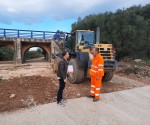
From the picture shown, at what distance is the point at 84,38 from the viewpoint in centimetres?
923

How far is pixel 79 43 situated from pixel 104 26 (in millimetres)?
19001

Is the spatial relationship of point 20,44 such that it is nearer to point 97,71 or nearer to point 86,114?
point 97,71

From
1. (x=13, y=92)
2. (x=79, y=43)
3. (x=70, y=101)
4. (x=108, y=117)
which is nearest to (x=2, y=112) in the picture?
(x=13, y=92)

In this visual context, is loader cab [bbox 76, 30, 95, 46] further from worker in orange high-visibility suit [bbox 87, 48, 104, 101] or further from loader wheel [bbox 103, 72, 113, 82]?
worker in orange high-visibility suit [bbox 87, 48, 104, 101]

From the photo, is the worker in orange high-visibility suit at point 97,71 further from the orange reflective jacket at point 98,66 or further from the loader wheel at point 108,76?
the loader wheel at point 108,76

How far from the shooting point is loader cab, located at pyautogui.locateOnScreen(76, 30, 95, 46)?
9.06 m

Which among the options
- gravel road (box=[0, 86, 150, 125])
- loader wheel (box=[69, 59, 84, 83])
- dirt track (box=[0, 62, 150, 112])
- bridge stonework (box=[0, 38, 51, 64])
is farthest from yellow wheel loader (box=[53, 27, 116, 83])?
bridge stonework (box=[0, 38, 51, 64])

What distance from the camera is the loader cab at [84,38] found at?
906 centimetres

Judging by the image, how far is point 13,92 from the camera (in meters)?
6.68

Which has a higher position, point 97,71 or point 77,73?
point 97,71

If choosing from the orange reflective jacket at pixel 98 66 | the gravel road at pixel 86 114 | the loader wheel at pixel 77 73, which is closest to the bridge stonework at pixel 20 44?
the loader wheel at pixel 77 73

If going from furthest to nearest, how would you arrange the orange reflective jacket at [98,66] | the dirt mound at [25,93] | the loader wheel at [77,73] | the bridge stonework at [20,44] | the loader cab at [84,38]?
the bridge stonework at [20,44] < the loader cab at [84,38] < the loader wheel at [77,73] < the orange reflective jacket at [98,66] < the dirt mound at [25,93]

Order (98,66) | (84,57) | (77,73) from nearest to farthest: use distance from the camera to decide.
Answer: (98,66) → (84,57) → (77,73)

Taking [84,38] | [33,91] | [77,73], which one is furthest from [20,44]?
[33,91]
